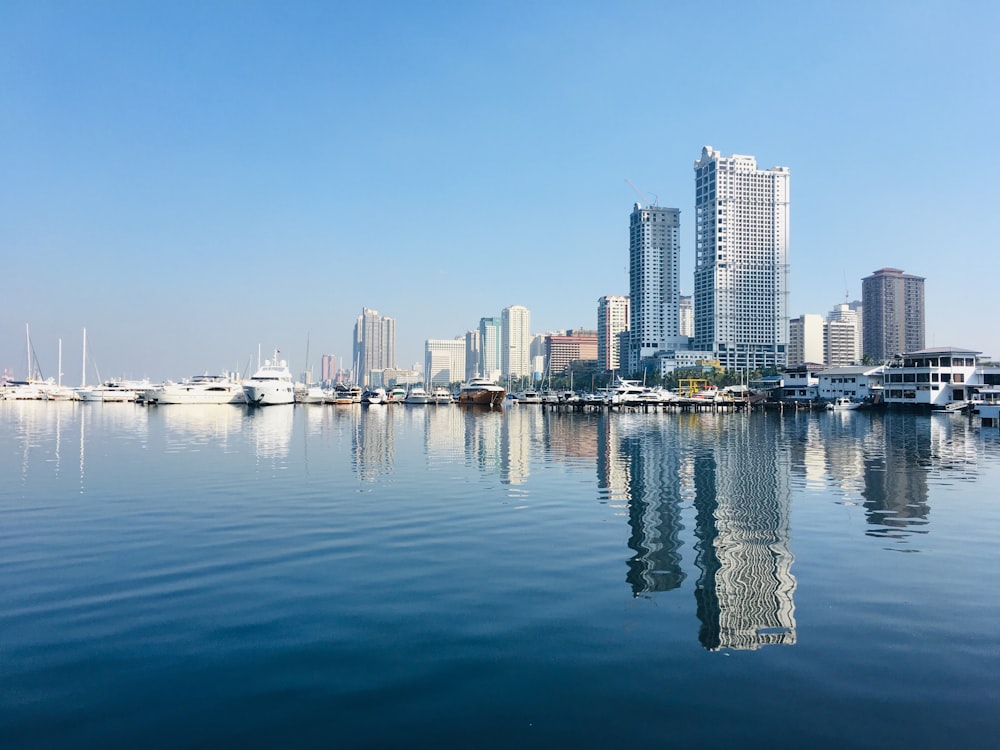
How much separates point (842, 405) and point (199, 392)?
153465mm

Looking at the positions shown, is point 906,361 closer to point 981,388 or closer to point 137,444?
point 981,388

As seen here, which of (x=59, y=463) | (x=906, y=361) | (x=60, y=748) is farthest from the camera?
(x=906, y=361)

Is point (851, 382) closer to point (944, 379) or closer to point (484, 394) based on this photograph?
point (944, 379)

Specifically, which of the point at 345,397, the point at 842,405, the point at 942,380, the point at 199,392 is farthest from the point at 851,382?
the point at 199,392

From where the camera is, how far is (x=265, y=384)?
145 meters

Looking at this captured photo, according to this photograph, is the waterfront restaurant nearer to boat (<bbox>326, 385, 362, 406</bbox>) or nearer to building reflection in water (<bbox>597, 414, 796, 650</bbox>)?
building reflection in water (<bbox>597, 414, 796, 650</bbox>)

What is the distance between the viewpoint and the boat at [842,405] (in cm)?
15120

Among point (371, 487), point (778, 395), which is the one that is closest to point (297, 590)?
point (371, 487)

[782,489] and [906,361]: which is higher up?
[906,361]

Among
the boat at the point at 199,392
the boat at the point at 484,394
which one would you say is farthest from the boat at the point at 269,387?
the boat at the point at 484,394

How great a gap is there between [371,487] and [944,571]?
23678 millimetres

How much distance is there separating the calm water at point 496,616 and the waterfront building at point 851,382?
14533 centimetres

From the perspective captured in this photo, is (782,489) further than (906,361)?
No

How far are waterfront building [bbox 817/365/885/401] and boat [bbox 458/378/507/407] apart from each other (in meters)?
84.0
